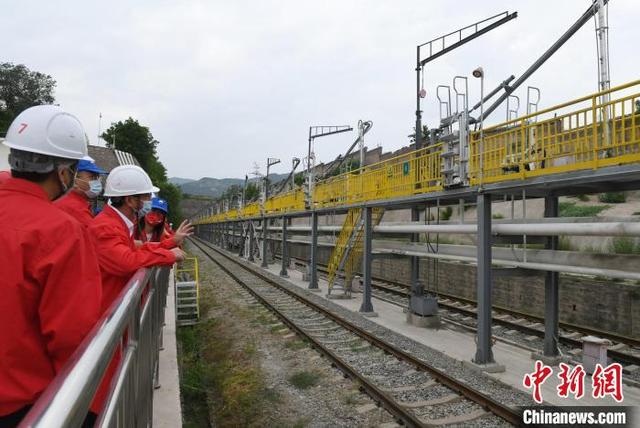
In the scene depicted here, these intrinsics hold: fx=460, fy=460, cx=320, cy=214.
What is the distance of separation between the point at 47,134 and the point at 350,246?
11.4m

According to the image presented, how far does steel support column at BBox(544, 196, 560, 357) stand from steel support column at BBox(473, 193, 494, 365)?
114 centimetres

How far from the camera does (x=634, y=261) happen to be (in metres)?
5.70

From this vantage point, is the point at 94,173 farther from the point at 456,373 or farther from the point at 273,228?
the point at 273,228

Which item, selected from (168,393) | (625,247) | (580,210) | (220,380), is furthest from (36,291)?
(580,210)

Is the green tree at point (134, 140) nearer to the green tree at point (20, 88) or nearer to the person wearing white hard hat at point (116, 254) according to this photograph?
the green tree at point (20, 88)

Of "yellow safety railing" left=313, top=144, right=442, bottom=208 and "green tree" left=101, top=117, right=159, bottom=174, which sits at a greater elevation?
"green tree" left=101, top=117, right=159, bottom=174

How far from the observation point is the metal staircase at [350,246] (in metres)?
12.6

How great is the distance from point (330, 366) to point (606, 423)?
365 centimetres

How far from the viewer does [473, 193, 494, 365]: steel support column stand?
7028 mm

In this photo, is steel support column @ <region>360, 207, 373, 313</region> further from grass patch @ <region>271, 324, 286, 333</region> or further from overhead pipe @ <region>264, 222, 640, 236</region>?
grass patch @ <region>271, 324, 286, 333</region>

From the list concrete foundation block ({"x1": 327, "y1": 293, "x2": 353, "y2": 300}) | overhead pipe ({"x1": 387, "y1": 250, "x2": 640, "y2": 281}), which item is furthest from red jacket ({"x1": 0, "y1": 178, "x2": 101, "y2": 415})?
concrete foundation block ({"x1": 327, "y1": 293, "x2": 353, "y2": 300})

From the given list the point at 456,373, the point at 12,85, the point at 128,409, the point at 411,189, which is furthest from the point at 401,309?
the point at 12,85

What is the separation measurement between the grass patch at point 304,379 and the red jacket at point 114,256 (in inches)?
152

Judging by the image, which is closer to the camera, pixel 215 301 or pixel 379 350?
pixel 379 350
